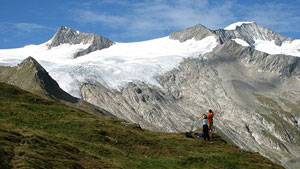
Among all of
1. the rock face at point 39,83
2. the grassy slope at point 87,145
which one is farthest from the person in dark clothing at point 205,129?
the rock face at point 39,83

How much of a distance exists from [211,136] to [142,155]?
1261 cm

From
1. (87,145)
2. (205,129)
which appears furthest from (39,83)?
(87,145)

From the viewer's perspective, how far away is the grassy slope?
2800 cm

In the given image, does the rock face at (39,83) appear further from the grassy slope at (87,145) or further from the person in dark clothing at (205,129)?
the person in dark clothing at (205,129)

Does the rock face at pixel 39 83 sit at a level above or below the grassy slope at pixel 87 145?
above

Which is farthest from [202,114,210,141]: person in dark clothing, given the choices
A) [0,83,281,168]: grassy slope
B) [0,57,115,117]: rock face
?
[0,57,115,117]: rock face

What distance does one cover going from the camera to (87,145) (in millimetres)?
35688

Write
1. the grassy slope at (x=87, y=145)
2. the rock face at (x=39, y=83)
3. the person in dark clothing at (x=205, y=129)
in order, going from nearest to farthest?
1. the grassy slope at (x=87, y=145)
2. the person in dark clothing at (x=205, y=129)
3. the rock face at (x=39, y=83)

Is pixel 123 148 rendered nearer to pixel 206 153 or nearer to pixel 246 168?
pixel 206 153

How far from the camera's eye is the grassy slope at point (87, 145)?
2800cm

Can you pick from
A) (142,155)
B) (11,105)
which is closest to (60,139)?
(142,155)

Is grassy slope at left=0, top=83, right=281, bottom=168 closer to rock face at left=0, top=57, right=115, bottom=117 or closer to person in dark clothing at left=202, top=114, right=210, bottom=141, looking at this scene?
person in dark clothing at left=202, top=114, right=210, bottom=141

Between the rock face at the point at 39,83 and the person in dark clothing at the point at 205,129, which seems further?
the rock face at the point at 39,83

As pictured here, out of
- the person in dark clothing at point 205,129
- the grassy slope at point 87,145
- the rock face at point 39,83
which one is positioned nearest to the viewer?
the grassy slope at point 87,145
